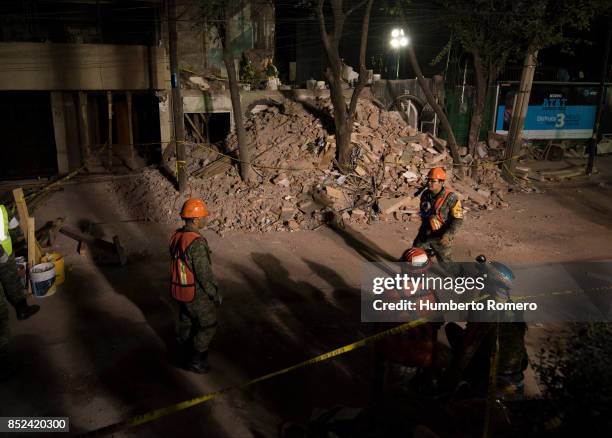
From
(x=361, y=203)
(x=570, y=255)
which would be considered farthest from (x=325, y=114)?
(x=570, y=255)

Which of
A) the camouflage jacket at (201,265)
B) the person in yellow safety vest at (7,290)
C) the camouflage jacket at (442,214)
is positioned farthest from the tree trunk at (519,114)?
the person in yellow safety vest at (7,290)

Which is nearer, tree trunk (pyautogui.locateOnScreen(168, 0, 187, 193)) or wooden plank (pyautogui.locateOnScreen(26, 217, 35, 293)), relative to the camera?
wooden plank (pyautogui.locateOnScreen(26, 217, 35, 293))

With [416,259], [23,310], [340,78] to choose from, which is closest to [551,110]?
[340,78]

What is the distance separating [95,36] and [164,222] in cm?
881

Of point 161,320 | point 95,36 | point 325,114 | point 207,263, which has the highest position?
point 95,36

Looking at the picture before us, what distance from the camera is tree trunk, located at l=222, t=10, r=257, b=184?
39.2 feet

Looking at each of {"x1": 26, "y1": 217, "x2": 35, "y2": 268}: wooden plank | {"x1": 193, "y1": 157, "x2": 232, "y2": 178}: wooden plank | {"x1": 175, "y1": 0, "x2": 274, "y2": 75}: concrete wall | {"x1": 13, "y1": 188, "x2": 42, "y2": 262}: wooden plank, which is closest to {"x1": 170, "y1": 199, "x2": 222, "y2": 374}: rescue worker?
{"x1": 26, "y1": 217, "x2": 35, "y2": 268}: wooden plank

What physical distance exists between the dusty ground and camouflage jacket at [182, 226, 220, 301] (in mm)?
1079

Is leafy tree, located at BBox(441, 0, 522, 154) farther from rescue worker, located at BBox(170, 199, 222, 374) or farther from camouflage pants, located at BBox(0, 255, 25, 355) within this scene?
camouflage pants, located at BBox(0, 255, 25, 355)

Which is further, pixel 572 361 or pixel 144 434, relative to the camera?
pixel 144 434

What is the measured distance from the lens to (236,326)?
6.93 meters

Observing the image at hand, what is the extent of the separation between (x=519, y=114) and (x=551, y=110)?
6156 millimetres

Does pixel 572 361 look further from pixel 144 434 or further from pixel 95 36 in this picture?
pixel 95 36

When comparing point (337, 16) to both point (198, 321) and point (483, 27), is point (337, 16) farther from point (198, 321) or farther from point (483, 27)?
point (198, 321)
